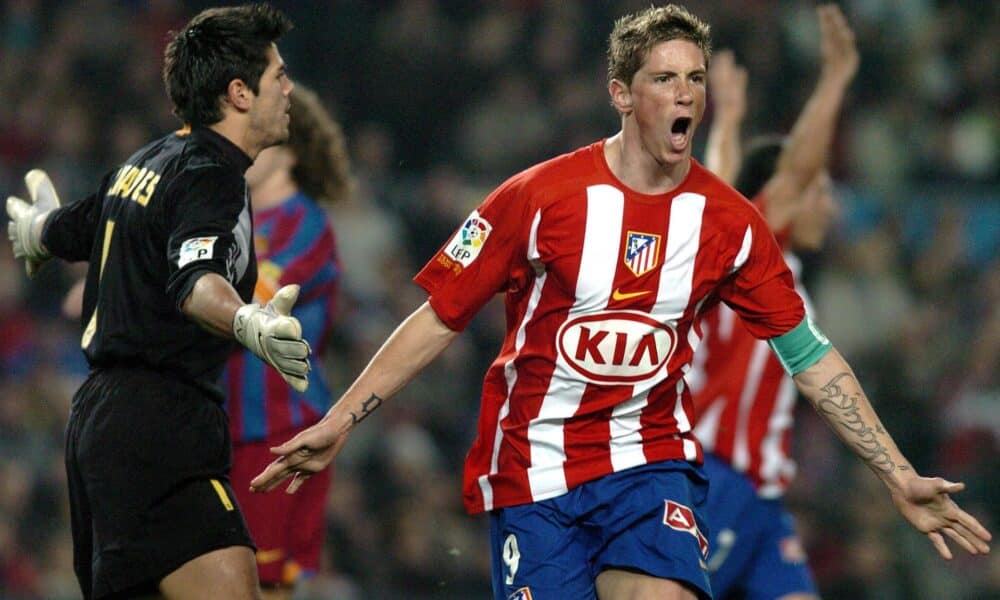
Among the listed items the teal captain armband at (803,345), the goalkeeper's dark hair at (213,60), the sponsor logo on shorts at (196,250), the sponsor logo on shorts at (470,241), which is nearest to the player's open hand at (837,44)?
the teal captain armband at (803,345)

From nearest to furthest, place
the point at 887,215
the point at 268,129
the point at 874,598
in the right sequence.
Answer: the point at 268,129
the point at 874,598
the point at 887,215

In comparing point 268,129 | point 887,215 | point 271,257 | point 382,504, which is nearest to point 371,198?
point 382,504

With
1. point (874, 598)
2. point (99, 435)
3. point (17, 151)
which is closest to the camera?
point (99, 435)

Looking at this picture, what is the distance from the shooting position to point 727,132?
21.8ft

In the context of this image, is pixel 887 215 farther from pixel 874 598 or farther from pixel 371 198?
pixel 371 198

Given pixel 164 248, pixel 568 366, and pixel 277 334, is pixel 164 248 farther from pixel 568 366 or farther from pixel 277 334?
pixel 568 366

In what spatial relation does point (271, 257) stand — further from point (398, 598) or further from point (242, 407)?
point (398, 598)

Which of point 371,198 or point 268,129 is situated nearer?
point 268,129

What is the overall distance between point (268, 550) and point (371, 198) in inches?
198

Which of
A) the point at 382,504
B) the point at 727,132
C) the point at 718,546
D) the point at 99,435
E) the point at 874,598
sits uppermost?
the point at 727,132

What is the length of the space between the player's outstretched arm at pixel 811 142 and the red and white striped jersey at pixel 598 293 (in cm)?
173

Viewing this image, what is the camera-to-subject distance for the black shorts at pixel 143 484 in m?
4.13

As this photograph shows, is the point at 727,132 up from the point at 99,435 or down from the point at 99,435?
up

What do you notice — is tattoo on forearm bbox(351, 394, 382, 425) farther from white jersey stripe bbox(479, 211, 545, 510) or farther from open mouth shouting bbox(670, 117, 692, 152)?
open mouth shouting bbox(670, 117, 692, 152)
